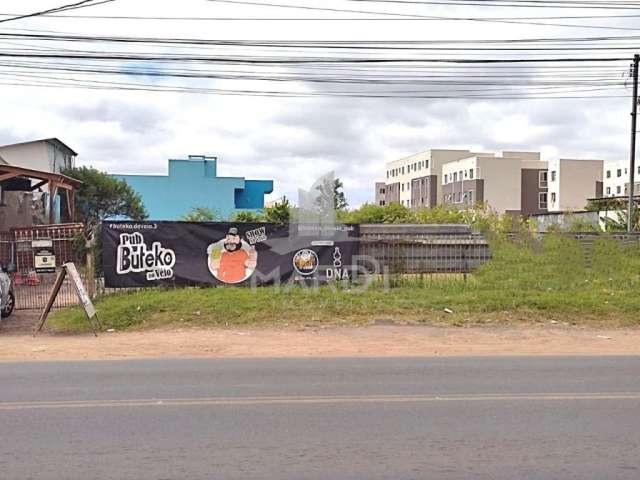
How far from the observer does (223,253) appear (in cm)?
1675

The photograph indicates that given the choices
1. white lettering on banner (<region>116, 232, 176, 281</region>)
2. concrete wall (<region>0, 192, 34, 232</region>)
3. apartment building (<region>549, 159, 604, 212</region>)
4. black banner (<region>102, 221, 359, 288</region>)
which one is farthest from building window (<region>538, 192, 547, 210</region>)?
white lettering on banner (<region>116, 232, 176, 281</region>)

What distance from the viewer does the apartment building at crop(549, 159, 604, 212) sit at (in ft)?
327

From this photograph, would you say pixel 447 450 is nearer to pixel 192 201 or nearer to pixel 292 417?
pixel 292 417

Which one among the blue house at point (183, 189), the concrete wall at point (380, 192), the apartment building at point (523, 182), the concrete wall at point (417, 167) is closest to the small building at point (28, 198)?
the blue house at point (183, 189)

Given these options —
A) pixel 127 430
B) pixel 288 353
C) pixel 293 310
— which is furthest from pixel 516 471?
pixel 293 310

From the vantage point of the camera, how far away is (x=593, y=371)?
30.0 ft

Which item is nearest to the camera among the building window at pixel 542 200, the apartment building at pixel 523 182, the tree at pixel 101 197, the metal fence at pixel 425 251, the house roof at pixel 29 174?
the metal fence at pixel 425 251

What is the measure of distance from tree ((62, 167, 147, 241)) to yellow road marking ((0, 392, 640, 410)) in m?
44.8

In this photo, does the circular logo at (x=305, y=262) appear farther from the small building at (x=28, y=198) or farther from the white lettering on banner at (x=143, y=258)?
the small building at (x=28, y=198)

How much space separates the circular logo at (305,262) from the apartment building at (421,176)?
311 ft

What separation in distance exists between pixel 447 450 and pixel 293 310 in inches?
383

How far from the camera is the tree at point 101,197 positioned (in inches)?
1996

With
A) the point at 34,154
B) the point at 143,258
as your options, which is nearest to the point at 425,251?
the point at 143,258

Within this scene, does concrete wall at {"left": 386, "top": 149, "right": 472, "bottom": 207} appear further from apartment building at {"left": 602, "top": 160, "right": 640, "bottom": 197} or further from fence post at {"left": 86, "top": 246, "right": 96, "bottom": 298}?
fence post at {"left": 86, "top": 246, "right": 96, "bottom": 298}
